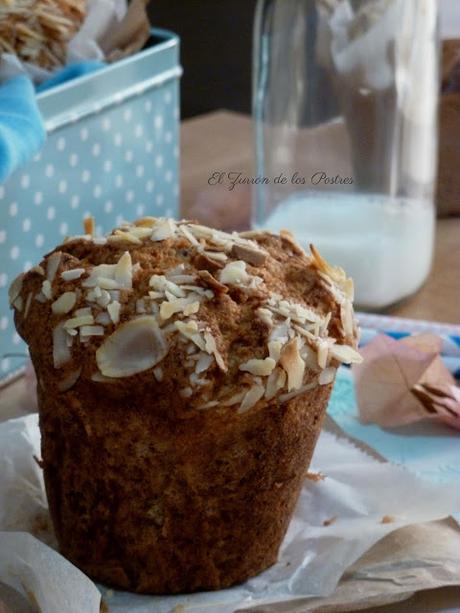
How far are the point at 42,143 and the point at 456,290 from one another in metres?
0.62

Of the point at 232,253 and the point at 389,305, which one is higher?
the point at 232,253

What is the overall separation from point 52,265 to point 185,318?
136 mm

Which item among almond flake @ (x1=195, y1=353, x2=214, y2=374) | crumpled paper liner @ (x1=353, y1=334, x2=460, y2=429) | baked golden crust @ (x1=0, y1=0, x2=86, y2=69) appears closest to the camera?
almond flake @ (x1=195, y1=353, x2=214, y2=374)

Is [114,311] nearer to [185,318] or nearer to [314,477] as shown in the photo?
[185,318]

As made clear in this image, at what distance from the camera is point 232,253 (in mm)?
945

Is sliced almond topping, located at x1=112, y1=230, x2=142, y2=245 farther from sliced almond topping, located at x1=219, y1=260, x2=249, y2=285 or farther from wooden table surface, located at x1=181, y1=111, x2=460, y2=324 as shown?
wooden table surface, located at x1=181, y1=111, x2=460, y2=324

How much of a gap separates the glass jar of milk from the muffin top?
0.50 metres

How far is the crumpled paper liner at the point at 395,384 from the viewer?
1.21 m

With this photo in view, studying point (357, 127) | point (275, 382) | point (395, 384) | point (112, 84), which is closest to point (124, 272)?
point (275, 382)

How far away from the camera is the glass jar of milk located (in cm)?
145

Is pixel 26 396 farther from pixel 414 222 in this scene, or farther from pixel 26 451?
pixel 414 222

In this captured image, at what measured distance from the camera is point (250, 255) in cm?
94

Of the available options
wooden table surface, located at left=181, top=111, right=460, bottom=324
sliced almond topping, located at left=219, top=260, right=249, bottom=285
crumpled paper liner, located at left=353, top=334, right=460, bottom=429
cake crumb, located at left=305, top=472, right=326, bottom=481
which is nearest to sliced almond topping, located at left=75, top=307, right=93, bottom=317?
sliced almond topping, located at left=219, top=260, right=249, bottom=285

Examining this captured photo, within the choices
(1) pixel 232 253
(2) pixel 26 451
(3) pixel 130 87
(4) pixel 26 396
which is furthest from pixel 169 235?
(3) pixel 130 87
